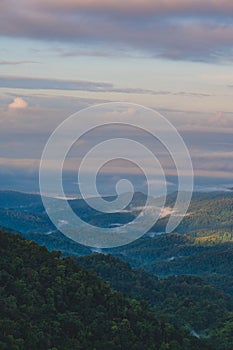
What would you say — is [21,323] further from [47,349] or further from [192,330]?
[192,330]

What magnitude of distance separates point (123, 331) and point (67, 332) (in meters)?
9.89

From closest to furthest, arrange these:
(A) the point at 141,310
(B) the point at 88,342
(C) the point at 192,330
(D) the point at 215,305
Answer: (B) the point at 88,342, (A) the point at 141,310, (C) the point at 192,330, (D) the point at 215,305

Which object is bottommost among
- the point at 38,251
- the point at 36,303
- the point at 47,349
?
the point at 47,349

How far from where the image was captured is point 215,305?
19100 centimetres

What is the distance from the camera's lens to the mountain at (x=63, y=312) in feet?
337

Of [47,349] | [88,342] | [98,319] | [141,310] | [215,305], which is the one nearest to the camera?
[47,349]

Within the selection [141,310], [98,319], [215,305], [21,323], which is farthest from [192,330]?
[21,323]

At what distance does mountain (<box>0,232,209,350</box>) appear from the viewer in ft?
337

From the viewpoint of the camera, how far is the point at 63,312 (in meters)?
116

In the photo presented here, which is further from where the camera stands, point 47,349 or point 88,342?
point 88,342

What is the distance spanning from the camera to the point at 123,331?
4537 inches

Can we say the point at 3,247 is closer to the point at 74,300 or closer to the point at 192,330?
the point at 74,300

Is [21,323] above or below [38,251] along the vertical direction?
below

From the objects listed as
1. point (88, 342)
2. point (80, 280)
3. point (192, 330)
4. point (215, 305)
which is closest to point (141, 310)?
point (80, 280)
